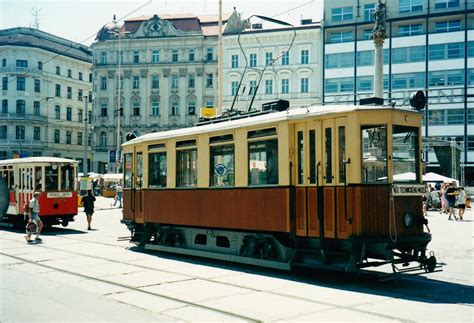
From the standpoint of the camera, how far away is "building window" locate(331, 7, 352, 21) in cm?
5900

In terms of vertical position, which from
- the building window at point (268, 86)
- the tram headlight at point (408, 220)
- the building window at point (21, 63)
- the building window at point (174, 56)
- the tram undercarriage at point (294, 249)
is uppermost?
the building window at point (174, 56)

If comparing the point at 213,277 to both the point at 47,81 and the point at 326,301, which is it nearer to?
the point at 326,301

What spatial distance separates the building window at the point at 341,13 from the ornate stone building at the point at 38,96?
34.1 m

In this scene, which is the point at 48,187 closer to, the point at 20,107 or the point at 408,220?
the point at 408,220

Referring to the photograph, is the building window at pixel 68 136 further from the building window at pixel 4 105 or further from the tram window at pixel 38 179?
the tram window at pixel 38 179

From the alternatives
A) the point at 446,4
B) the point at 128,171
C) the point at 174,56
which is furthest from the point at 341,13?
the point at 128,171

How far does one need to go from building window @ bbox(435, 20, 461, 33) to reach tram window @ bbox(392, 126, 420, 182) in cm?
4870

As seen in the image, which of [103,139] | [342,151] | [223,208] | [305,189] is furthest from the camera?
[103,139]

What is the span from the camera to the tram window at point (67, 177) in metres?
22.5

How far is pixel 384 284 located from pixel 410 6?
51.5 metres

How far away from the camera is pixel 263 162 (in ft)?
38.9

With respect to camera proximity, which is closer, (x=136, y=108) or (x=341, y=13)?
(x=341, y=13)

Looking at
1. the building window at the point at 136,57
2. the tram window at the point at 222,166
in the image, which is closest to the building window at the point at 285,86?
the building window at the point at 136,57

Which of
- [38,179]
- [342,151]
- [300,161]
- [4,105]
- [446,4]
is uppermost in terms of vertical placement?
[446,4]
